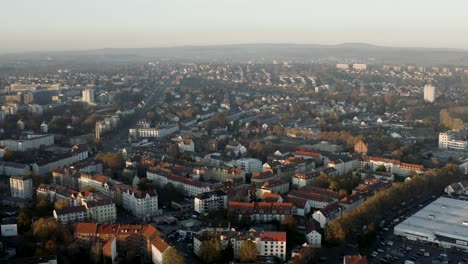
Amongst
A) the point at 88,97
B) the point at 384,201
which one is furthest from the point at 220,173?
the point at 88,97

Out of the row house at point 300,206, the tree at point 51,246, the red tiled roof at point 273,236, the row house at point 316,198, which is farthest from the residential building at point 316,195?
the tree at point 51,246

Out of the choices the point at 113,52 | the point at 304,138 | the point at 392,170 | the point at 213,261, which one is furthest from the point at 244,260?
the point at 113,52

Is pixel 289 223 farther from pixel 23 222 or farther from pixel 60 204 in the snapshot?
pixel 23 222

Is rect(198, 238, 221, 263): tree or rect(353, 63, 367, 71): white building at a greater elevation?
rect(353, 63, 367, 71): white building

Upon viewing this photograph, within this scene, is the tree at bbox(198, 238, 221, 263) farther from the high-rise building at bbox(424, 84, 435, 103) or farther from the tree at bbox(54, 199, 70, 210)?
the high-rise building at bbox(424, 84, 435, 103)

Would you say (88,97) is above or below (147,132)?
above

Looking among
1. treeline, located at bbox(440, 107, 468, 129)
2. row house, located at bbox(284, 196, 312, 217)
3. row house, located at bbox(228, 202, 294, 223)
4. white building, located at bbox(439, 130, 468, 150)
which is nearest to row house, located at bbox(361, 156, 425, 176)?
row house, located at bbox(284, 196, 312, 217)

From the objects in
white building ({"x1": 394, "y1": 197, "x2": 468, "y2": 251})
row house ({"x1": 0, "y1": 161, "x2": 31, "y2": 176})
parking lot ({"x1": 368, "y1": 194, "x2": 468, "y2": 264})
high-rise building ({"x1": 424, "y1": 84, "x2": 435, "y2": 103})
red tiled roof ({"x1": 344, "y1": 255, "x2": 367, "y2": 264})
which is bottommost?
parking lot ({"x1": 368, "y1": 194, "x2": 468, "y2": 264})
